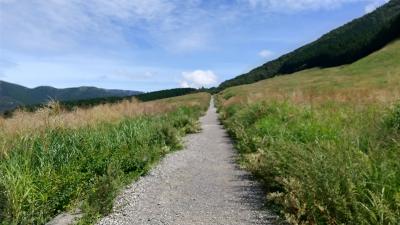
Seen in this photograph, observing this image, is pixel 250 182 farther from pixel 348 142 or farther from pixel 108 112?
pixel 108 112

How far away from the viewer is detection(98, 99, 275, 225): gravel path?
716cm

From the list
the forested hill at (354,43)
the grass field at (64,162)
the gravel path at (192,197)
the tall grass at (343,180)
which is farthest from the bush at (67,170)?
the forested hill at (354,43)

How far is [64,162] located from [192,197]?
3241 millimetres

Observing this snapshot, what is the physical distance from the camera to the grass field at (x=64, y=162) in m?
7.18

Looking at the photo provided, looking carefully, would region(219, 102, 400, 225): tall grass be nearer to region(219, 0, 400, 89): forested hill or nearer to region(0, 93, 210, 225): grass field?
region(0, 93, 210, 225): grass field

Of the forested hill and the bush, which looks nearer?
the bush

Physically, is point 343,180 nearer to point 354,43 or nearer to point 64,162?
point 64,162

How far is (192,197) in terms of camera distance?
341 inches

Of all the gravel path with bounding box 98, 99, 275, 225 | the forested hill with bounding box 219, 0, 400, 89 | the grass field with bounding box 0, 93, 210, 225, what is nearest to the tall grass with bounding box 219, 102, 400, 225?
the gravel path with bounding box 98, 99, 275, 225

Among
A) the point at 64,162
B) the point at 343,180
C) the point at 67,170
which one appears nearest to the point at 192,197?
the point at 67,170

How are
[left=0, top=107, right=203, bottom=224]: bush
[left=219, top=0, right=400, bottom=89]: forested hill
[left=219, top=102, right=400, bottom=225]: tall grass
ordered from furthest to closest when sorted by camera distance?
1. [left=219, top=0, right=400, bottom=89]: forested hill
2. [left=0, top=107, right=203, bottom=224]: bush
3. [left=219, top=102, right=400, bottom=225]: tall grass

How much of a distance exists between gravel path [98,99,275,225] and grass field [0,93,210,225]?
0.38 meters

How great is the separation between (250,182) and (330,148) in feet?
10.6

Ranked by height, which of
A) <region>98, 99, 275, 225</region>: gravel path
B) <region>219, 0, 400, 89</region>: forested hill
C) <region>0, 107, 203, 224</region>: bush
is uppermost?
<region>219, 0, 400, 89</region>: forested hill
